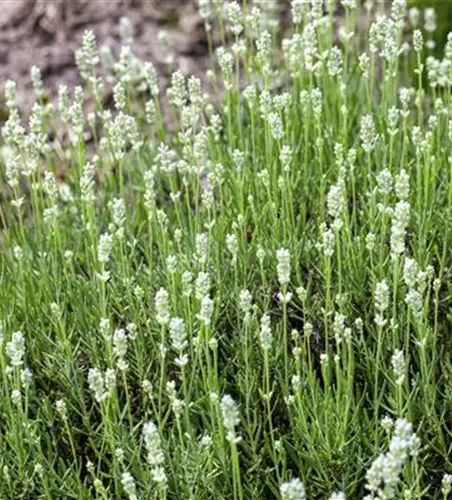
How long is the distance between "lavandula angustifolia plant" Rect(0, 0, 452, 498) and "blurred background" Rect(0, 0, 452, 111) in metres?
2.48

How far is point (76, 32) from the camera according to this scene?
22.2 feet

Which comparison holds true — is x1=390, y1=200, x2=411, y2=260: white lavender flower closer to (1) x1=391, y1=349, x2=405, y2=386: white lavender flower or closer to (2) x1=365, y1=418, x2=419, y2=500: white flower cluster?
(1) x1=391, y1=349, x2=405, y2=386: white lavender flower

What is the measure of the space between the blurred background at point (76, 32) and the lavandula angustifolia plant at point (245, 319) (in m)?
2.48

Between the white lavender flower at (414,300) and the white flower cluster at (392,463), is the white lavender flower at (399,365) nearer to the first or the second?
the white lavender flower at (414,300)

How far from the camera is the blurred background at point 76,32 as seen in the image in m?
6.52

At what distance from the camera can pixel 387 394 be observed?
3203 mm

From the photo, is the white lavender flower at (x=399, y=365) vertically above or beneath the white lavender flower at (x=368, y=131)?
beneath

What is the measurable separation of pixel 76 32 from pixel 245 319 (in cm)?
422

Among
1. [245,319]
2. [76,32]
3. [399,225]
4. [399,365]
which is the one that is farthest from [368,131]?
[76,32]

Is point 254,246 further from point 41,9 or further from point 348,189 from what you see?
point 41,9

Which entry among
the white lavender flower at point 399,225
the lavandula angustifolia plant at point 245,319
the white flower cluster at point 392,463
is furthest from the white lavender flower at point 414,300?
the white flower cluster at point 392,463

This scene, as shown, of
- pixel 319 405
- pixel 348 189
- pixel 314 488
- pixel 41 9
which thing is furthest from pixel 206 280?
pixel 41 9

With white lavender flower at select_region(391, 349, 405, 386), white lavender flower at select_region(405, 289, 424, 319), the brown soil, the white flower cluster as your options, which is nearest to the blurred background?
the brown soil

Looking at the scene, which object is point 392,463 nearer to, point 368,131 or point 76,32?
point 368,131
